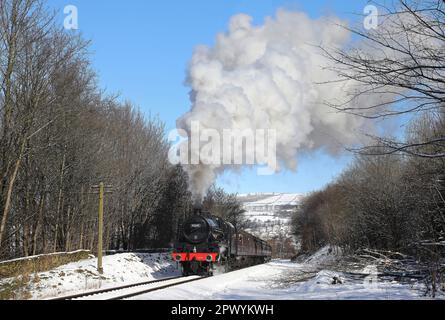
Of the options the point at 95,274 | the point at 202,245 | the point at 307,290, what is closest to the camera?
the point at 307,290

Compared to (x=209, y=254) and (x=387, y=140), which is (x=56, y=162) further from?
(x=387, y=140)

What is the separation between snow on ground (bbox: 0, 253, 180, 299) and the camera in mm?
15070

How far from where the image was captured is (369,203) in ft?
78.1

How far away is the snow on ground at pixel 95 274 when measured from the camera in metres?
15.1

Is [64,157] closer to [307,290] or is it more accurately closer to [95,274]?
[95,274]

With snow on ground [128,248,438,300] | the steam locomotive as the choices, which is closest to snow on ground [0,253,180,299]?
the steam locomotive

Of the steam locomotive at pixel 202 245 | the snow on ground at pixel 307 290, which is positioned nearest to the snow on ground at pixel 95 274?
the steam locomotive at pixel 202 245

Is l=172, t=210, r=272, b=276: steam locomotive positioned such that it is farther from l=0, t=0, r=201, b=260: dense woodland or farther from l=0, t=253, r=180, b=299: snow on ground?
l=0, t=0, r=201, b=260: dense woodland

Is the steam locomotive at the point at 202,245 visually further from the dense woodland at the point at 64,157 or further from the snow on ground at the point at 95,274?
the dense woodland at the point at 64,157

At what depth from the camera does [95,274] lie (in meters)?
18.5

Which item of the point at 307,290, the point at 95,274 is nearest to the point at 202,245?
the point at 95,274
